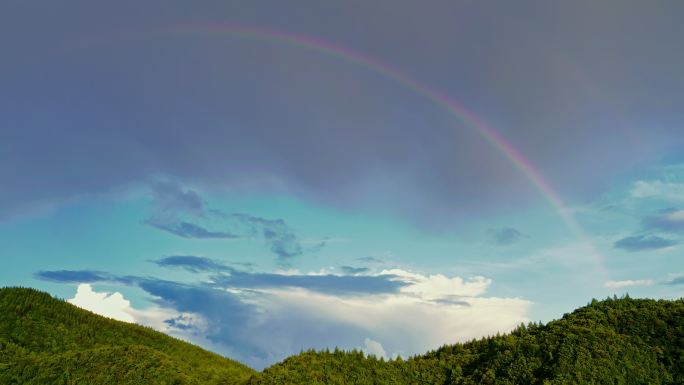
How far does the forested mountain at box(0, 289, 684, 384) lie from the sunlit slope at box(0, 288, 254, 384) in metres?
0.07

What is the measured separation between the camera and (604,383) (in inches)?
653

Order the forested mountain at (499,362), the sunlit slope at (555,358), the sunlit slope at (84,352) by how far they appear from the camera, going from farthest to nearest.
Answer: the sunlit slope at (84,352)
the forested mountain at (499,362)
the sunlit slope at (555,358)

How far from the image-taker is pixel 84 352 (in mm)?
25594

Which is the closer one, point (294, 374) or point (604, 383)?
point (604, 383)

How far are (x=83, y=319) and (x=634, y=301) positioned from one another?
3474cm

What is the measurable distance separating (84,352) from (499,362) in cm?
2064

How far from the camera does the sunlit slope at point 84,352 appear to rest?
23.6 metres

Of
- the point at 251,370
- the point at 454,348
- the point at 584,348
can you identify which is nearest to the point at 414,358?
the point at 454,348

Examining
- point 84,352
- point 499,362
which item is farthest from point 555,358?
point 84,352

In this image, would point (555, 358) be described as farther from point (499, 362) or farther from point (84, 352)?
point (84, 352)

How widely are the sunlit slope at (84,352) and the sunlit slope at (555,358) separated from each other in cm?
550

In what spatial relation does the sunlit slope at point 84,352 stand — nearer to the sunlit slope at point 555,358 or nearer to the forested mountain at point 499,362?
the forested mountain at point 499,362

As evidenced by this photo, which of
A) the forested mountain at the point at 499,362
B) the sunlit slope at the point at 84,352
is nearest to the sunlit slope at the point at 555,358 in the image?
the forested mountain at the point at 499,362

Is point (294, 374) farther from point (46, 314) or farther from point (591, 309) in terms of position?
point (46, 314)
